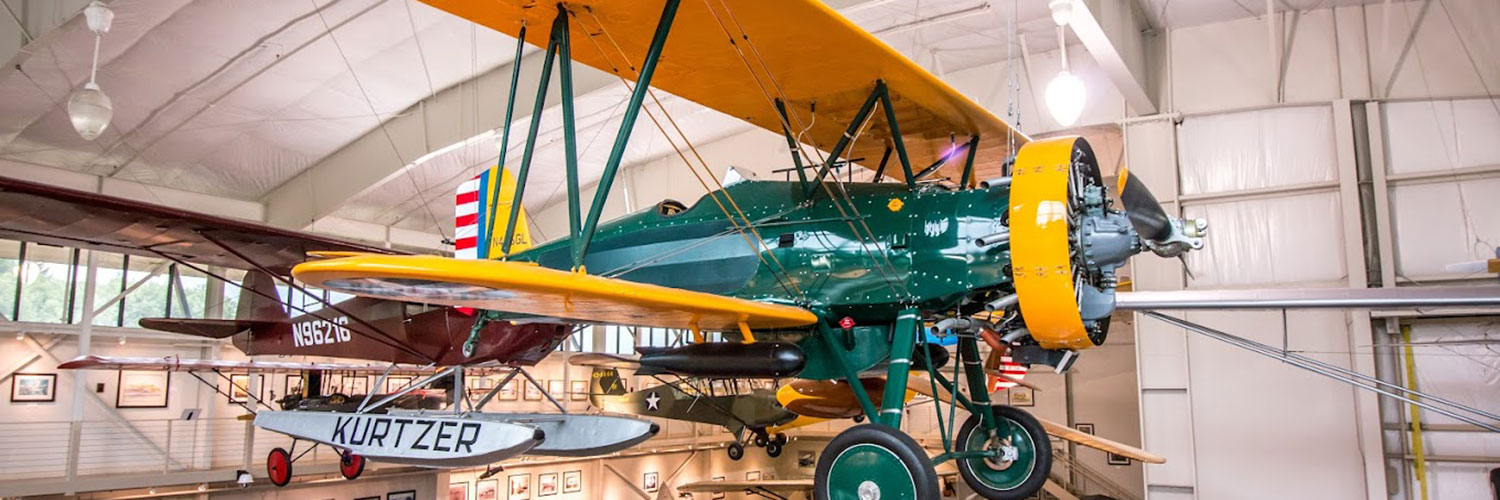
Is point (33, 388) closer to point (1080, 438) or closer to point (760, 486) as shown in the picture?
point (760, 486)

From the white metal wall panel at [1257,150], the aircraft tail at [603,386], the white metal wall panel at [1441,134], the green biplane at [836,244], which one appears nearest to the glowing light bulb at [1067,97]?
the green biplane at [836,244]

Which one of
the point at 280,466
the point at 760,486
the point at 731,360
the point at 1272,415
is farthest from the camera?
the point at 760,486

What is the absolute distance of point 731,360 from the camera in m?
4.68

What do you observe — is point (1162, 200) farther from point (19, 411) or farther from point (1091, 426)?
point (19, 411)

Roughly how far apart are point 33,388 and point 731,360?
11425mm

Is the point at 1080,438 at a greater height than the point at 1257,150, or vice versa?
the point at 1257,150

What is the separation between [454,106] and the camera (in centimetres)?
1228

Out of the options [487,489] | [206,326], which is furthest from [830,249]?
[487,489]

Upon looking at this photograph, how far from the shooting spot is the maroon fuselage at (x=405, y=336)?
302 inches

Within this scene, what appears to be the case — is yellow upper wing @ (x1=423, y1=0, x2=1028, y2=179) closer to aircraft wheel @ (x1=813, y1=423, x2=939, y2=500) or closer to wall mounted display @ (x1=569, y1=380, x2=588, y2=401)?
aircraft wheel @ (x1=813, y1=423, x2=939, y2=500)

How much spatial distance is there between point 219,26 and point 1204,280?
421 inches

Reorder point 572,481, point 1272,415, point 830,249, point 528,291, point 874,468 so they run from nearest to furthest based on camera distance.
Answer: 1. point 528,291
2. point 874,468
3. point 830,249
4. point 1272,415
5. point 572,481

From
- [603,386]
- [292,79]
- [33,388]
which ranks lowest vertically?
[603,386]

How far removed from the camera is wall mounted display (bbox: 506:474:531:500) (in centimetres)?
1789
